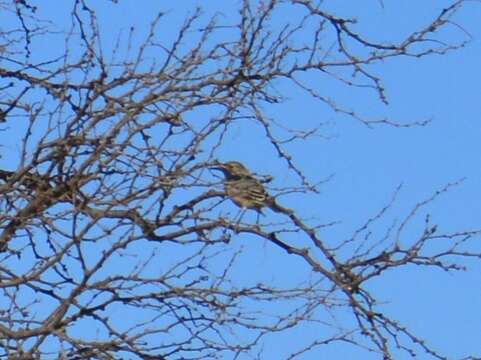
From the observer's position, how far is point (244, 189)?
25.4 feet

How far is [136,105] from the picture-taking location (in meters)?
7.50

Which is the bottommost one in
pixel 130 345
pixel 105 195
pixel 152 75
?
pixel 130 345

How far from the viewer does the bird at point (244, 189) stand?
24.8 ft

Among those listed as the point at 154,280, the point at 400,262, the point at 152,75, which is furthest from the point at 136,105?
the point at 400,262

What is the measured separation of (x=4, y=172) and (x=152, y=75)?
3.61ft

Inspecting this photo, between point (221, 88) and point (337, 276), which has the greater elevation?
point (221, 88)

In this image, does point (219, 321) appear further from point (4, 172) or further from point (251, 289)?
point (4, 172)

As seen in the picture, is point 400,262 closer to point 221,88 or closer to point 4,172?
point 221,88

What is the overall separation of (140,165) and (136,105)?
0.25 meters

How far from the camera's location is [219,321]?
7.45 m

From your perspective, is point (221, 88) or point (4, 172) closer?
point (221, 88)

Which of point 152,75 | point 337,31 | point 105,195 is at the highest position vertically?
point 337,31

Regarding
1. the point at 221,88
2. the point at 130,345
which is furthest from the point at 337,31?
the point at 130,345

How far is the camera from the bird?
757cm
